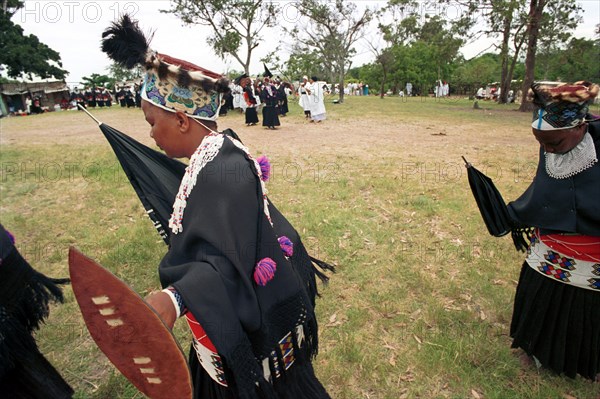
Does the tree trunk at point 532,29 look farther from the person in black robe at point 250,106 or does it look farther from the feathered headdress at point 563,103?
the feathered headdress at point 563,103

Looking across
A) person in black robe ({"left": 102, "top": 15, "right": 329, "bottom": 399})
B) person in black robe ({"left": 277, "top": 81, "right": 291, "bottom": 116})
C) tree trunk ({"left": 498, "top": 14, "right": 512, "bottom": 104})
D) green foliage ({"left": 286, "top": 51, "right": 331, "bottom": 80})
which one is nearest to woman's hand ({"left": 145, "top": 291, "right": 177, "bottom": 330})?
person in black robe ({"left": 102, "top": 15, "right": 329, "bottom": 399})

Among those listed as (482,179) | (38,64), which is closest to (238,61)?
(38,64)

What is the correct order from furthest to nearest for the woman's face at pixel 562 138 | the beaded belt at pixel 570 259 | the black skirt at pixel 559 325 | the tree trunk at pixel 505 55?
the tree trunk at pixel 505 55 < the black skirt at pixel 559 325 < the beaded belt at pixel 570 259 < the woman's face at pixel 562 138

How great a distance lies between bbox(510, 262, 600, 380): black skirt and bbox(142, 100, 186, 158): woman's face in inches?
113

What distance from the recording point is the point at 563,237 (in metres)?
2.50

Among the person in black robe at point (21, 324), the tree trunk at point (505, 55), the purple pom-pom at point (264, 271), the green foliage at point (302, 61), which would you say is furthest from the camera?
the green foliage at point (302, 61)

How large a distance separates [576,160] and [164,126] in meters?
2.64

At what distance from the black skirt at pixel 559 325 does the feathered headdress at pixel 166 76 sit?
9.21 ft

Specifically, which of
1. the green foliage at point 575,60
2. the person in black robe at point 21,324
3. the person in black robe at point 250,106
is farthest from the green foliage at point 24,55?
the green foliage at point 575,60

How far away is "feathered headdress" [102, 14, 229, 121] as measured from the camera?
1.57m

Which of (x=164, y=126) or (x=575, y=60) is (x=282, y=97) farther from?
(x=575, y=60)

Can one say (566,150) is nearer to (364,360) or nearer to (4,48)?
(364,360)

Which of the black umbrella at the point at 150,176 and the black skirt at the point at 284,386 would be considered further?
the black umbrella at the point at 150,176

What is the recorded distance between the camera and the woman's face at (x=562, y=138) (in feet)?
7.40
